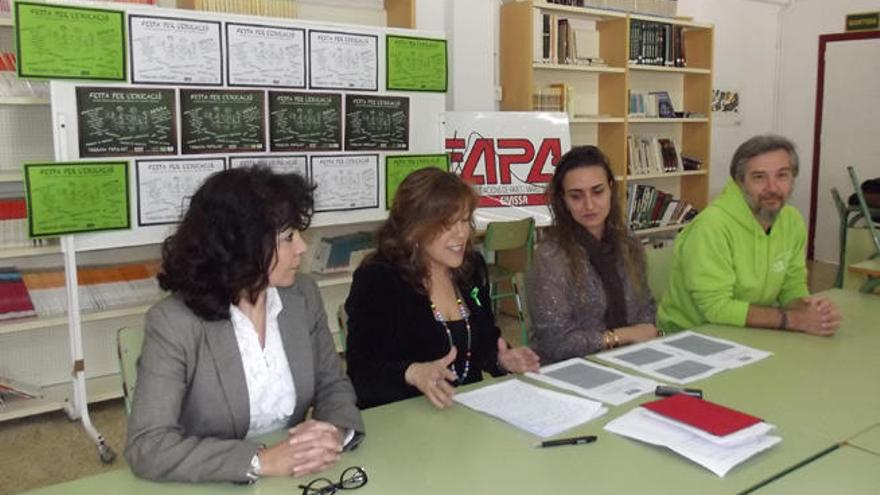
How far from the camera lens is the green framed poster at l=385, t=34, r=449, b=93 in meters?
4.07

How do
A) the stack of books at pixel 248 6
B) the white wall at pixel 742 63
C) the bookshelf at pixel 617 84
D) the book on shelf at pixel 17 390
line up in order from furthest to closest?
the white wall at pixel 742 63, the bookshelf at pixel 617 84, the stack of books at pixel 248 6, the book on shelf at pixel 17 390

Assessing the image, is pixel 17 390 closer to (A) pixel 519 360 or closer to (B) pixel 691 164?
(A) pixel 519 360

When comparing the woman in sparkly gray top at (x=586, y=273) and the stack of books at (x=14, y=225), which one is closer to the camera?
the woman in sparkly gray top at (x=586, y=273)

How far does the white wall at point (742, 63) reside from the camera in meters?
7.00

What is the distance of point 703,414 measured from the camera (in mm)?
1583

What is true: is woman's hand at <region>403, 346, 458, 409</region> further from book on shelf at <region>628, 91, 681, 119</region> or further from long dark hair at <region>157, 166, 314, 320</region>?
book on shelf at <region>628, 91, 681, 119</region>

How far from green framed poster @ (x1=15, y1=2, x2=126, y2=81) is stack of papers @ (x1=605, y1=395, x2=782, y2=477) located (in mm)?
2619

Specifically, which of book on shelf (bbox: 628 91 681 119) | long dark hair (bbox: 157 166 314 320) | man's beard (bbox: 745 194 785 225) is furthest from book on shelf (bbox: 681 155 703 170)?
long dark hair (bbox: 157 166 314 320)

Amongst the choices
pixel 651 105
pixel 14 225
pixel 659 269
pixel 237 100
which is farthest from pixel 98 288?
pixel 651 105

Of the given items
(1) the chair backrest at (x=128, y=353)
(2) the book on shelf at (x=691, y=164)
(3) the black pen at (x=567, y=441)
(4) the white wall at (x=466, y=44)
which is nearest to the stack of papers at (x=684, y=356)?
(3) the black pen at (x=567, y=441)

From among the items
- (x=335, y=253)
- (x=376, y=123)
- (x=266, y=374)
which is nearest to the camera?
(x=266, y=374)

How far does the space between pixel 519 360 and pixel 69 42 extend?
2.33 metres

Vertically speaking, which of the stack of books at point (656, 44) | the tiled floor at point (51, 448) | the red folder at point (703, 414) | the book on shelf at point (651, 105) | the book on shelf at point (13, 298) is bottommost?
the tiled floor at point (51, 448)

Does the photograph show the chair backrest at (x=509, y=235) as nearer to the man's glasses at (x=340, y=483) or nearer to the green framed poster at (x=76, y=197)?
the green framed poster at (x=76, y=197)
